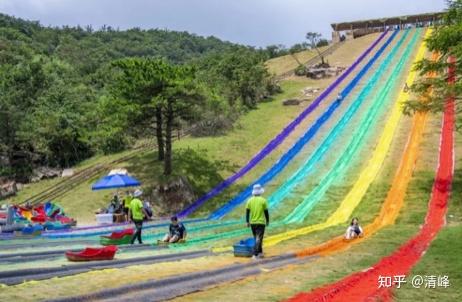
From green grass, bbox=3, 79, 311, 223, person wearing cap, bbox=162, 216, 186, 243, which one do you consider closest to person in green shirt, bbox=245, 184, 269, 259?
person wearing cap, bbox=162, 216, 186, 243

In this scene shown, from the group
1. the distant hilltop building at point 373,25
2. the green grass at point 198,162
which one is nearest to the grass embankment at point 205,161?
the green grass at point 198,162

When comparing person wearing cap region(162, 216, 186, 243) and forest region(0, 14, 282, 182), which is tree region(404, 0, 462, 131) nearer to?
forest region(0, 14, 282, 182)

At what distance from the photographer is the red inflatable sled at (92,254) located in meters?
12.4

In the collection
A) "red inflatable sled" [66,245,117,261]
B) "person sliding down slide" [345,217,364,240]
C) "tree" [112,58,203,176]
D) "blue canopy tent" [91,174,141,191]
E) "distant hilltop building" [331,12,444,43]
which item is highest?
"distant hilltop building" [331,12,444,43]

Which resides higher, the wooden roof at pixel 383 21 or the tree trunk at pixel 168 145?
the wooden roof at pixel 383 21

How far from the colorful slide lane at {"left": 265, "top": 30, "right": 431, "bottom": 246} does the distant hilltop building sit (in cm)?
4046

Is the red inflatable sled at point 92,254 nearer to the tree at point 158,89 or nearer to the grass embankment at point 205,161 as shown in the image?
the grass embankment at point 205,161

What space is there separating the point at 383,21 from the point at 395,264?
70262mm

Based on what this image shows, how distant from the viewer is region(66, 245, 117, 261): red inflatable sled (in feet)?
40.7

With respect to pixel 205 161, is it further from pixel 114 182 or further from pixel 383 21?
pixel 383 21

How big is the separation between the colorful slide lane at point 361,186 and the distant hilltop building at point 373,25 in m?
40.5

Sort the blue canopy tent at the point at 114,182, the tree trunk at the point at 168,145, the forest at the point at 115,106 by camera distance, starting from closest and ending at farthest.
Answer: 1. the blue canopy tent at the point at 114,182
2. the forest at the point at 115,106
3. the tree trunk at the point at 168,145

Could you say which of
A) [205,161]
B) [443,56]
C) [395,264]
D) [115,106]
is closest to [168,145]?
[115,106]

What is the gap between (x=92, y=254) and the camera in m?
12.4
